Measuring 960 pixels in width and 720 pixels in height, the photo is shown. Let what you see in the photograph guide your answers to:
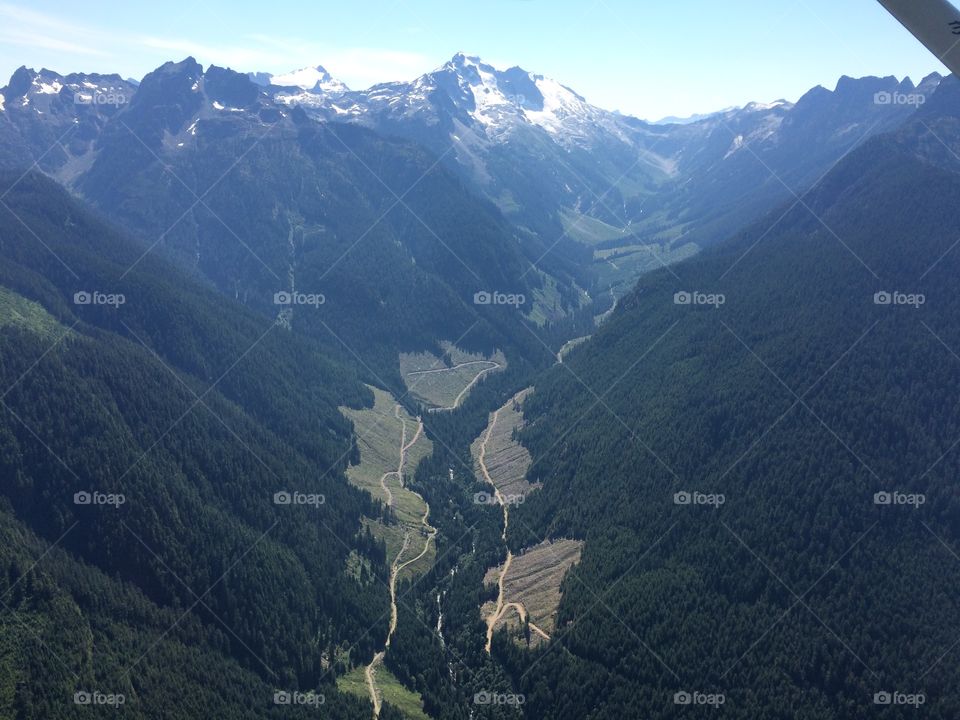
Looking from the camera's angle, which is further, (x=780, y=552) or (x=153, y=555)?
(x=780, y=552)

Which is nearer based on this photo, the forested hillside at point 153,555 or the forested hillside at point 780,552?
the forested hillside at point 153,555

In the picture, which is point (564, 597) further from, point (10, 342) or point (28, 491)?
point (10, 342)

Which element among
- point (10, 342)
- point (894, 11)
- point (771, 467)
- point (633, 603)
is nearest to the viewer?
point (894, 11)

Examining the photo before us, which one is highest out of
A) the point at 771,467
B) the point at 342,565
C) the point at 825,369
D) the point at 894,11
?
the point at 894,11

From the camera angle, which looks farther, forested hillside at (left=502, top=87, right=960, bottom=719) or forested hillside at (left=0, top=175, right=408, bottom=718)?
forested hillside at (left=502, top=87, right=960, bottom=719)

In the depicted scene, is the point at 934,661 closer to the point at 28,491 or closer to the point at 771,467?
the point at 771,467

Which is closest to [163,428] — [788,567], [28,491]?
[28,491]

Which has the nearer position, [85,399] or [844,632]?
[844,632]

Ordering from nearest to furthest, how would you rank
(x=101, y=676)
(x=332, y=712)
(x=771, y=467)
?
(x=101, y=676)
(x=332, y=712)
(x=771, y=467)

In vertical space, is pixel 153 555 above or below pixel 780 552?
above

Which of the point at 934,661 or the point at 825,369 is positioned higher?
the point at 825,369
